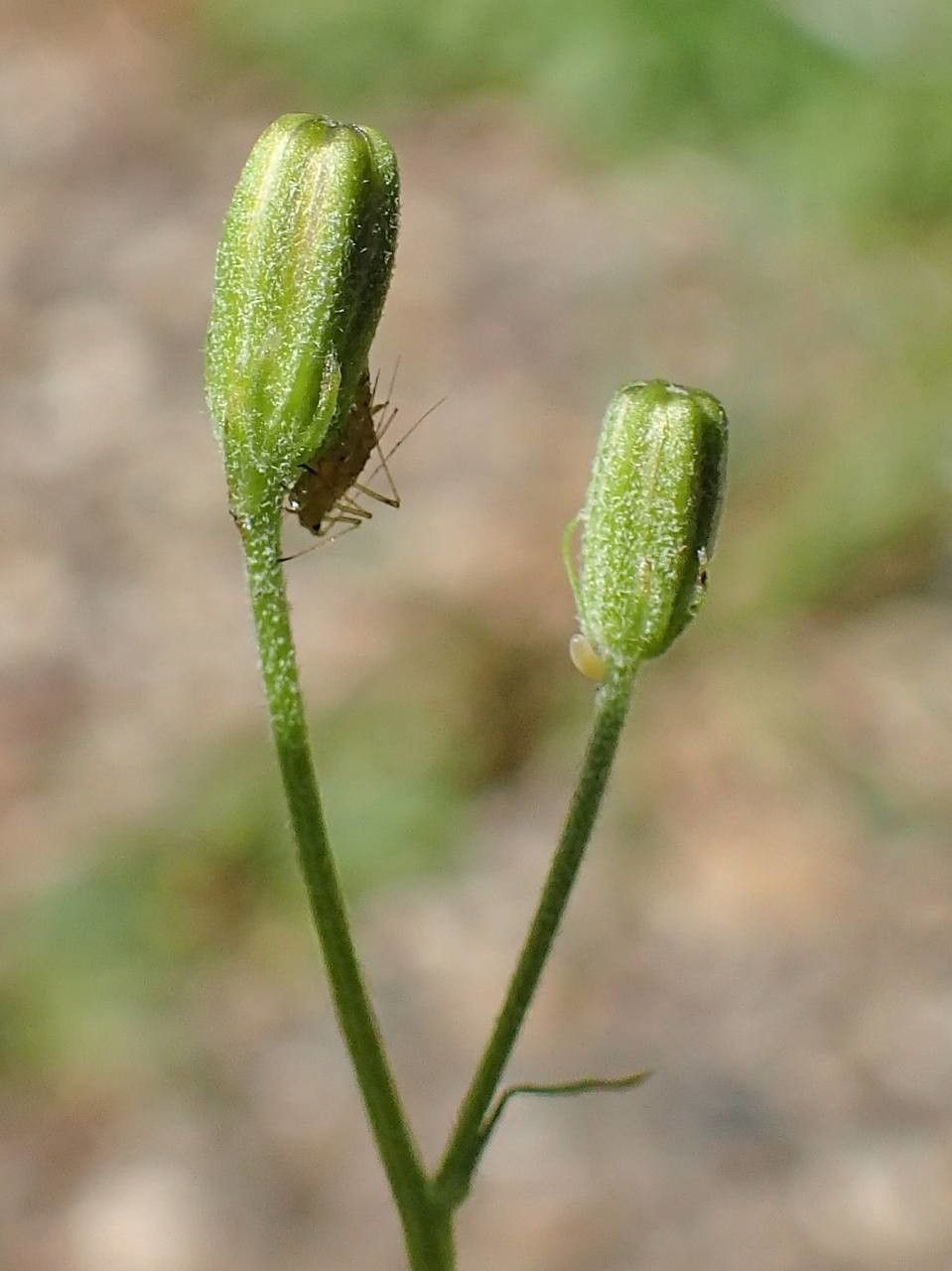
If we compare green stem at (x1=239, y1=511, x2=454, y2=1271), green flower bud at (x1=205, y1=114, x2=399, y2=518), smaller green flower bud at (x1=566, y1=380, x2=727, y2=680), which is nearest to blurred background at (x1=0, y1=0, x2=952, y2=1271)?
green stem at (x1=239, y1=511, x2=454, y2=1271)

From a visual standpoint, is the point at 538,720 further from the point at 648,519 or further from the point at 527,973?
the point at 527,973

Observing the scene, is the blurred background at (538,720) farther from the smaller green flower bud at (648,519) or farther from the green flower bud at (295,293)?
the green flower bud at (295,293)

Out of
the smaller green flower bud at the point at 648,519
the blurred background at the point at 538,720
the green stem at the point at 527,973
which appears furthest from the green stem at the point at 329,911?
the blurred background at the point at 538,720

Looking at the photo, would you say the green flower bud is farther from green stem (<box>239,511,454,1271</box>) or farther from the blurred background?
the blurred background

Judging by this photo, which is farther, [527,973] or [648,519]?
[648,519]

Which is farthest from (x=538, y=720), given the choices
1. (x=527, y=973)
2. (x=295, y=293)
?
(x=295, y=293)

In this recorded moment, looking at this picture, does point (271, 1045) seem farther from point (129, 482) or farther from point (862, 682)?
point (129, 482)
